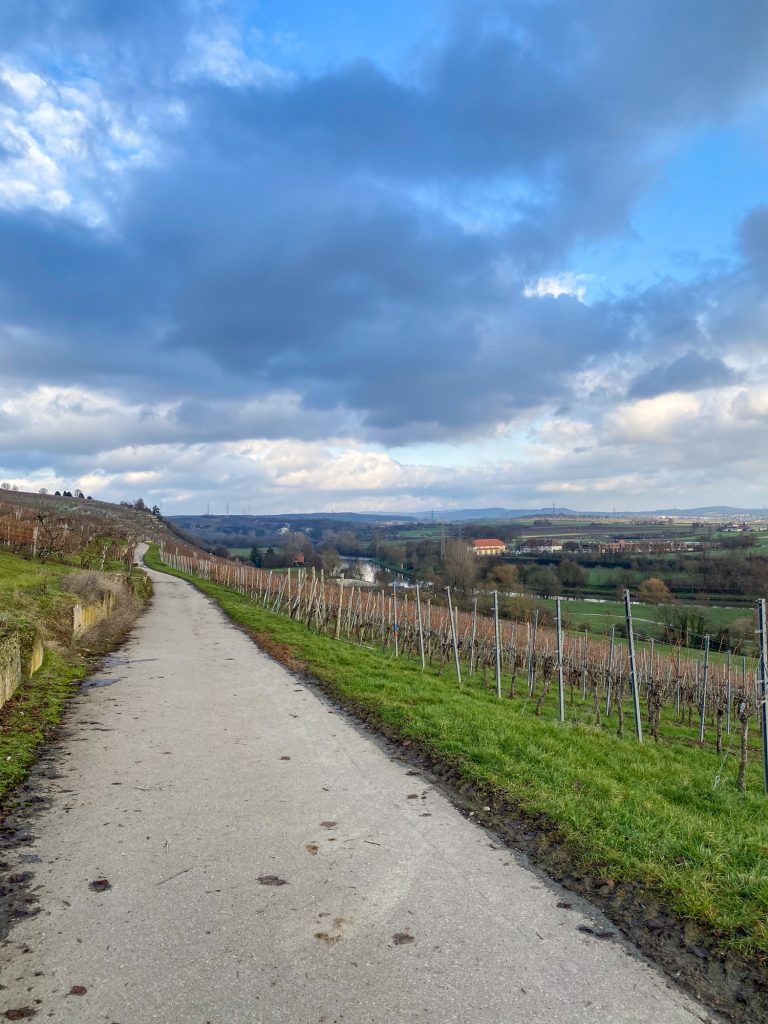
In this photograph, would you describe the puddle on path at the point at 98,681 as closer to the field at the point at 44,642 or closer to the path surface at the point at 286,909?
the field at the point at 44,642

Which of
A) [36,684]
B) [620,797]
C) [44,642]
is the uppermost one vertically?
[44,642]

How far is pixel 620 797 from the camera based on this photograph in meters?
6.32

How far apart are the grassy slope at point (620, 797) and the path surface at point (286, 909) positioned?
721 millimetres

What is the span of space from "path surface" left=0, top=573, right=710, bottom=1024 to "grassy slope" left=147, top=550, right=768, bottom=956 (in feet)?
2.37

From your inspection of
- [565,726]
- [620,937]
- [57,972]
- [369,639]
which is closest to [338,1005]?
[57,972]

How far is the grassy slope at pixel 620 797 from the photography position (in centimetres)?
452

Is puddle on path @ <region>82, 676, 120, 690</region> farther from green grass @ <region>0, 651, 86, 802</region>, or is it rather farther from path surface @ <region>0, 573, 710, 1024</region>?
path surface @ <region>0, 573, 710, 1024</region>

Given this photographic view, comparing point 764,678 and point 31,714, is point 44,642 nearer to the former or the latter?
point 31,714

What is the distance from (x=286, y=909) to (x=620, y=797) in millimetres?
3683

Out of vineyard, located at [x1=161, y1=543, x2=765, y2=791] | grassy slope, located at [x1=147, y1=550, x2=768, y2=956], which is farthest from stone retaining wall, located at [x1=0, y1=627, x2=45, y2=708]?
vineyard, located at [x1=161, y1=543, x2=765, y2=791]

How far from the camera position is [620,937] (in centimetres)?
396

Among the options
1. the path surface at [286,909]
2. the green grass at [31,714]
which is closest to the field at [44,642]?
the green grass at [31,714]

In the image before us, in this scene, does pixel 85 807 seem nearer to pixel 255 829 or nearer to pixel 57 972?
pixel 255 829

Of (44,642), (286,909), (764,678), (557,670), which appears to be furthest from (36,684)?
(764,678)
